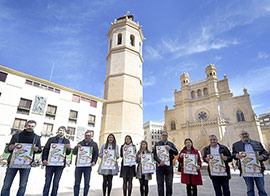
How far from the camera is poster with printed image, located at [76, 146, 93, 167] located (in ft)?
12.2

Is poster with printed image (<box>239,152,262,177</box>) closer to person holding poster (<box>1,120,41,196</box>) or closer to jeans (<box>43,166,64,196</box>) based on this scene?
jeans (<box>43,166,64,196</box>)

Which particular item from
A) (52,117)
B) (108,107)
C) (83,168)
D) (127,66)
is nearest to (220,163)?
(83,168)

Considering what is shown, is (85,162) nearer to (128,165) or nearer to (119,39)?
(128,165)

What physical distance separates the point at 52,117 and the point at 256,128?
29.2 metres

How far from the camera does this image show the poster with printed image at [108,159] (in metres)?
3.91

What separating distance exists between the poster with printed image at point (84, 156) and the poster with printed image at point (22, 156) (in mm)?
997

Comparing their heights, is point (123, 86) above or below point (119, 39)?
below

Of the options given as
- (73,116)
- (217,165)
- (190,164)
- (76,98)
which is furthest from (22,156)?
(76,98)

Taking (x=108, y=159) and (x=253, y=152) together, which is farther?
(x=108, y=159)

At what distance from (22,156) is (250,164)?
4.92m

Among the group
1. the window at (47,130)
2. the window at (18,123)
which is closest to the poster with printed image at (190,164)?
the window at (47,130)

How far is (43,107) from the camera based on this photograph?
1588 cm

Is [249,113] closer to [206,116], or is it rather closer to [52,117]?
[206,116]

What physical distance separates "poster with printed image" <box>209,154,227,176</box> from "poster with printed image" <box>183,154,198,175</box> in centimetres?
33
